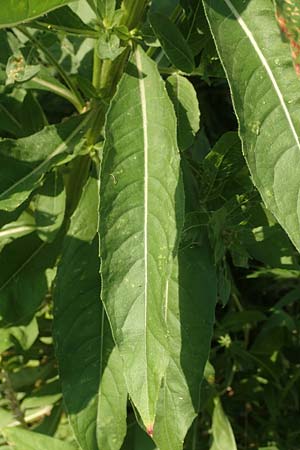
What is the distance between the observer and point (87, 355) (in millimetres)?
1752

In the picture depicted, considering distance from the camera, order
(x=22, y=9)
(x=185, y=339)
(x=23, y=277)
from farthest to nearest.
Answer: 1. (x=23, y=277)
2. (x=185, y=339)
3. (x=22, y=9)

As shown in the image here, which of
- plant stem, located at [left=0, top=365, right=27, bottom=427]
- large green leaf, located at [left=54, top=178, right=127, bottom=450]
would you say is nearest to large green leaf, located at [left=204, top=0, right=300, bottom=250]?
large green leaf, located at [left=54, top=178, right=127, bottom=450]

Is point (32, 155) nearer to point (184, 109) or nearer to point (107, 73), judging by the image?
point (107, 73)

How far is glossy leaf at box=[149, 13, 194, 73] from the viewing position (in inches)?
60.3

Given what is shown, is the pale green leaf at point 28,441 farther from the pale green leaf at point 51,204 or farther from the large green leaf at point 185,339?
the pale green leaf at point 51,204

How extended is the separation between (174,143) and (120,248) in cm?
23

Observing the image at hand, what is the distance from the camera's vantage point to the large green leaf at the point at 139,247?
1364 mm

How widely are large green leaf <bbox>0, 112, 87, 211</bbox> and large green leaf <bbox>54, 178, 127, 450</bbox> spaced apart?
0.65 ft

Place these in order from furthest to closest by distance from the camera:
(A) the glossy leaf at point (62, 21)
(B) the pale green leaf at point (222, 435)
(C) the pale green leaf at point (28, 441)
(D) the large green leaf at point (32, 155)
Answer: (B) the pale green leaf at point (222, 435) < (C) the pale green leaf at point (28, 441) < (D) the large green leaf at point (32, 155) < (A) the glossy leaf at point (62, 21)

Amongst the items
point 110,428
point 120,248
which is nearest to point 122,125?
point 120,248

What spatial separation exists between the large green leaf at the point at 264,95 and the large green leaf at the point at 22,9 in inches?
11.1

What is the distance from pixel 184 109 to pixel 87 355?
60 centimetres

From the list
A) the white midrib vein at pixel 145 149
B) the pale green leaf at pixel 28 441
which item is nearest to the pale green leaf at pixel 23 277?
the pale green leaf at pixel 28 441

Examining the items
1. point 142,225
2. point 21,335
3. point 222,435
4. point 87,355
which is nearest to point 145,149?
point 142,225
